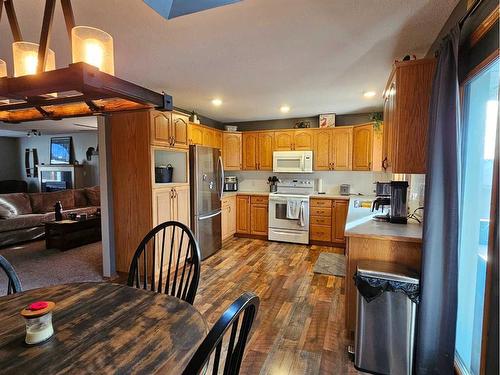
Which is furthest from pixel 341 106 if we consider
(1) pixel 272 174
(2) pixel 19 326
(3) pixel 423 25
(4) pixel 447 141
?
(2) pixel 19 326

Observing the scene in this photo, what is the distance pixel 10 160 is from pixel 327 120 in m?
9.69

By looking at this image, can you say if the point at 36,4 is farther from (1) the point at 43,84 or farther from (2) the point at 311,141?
(2) the point at 311,141

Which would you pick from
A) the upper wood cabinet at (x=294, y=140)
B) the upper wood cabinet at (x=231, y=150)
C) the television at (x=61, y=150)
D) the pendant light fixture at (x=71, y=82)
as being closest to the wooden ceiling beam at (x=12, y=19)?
the pendant light fixture at (x=71, y=82)

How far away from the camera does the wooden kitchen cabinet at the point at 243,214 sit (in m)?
5.35

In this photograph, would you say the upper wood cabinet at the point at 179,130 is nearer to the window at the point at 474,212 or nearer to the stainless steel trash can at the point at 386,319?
the stainless steel trash can at the point at 386,319

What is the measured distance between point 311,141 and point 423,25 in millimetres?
3166

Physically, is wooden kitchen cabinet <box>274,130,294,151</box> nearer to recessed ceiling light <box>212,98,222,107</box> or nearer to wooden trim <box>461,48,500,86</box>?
recessed ceiling light <box>212,98,222,107</box>

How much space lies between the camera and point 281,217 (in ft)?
16.3

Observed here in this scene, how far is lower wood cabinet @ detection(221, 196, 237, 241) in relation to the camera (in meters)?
4.95

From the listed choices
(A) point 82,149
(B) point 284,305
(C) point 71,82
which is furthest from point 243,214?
(A) point 82,149

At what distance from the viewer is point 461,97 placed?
1.77 m

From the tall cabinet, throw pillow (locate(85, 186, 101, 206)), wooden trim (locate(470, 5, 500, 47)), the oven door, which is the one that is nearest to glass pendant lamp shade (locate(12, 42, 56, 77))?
the tall cabinet

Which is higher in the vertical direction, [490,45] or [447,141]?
[490,45]

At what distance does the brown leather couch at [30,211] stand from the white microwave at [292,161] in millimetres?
3929
